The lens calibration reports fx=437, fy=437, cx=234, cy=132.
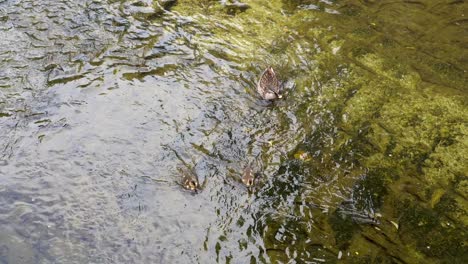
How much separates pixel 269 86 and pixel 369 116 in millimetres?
1704

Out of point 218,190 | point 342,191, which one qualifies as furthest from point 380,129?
point 218,190

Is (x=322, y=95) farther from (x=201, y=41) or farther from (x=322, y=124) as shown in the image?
(x=201, y=41)

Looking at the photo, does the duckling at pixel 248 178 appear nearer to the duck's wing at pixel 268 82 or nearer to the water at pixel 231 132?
the water at pixel 231 132

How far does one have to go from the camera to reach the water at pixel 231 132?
17.6 ft

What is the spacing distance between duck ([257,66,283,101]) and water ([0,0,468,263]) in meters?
0.14

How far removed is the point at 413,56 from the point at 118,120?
5551 millimetres

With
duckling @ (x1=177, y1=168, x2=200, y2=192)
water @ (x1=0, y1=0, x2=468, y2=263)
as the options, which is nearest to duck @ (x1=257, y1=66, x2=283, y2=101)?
water @ (x1=0, y1=0, x2=468, y2=263)

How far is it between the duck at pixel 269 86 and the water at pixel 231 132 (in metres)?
0.14

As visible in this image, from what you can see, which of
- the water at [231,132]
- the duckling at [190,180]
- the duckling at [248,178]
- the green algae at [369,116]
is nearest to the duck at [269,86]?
the water at [231,132]

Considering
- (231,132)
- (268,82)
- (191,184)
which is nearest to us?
(191,184)

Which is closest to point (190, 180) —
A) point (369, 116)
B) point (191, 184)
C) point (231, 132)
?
point (191, 184)

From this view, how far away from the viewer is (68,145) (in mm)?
6430

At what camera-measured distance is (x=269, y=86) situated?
720 centimetres

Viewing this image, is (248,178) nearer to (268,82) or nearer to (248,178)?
(248,178)
